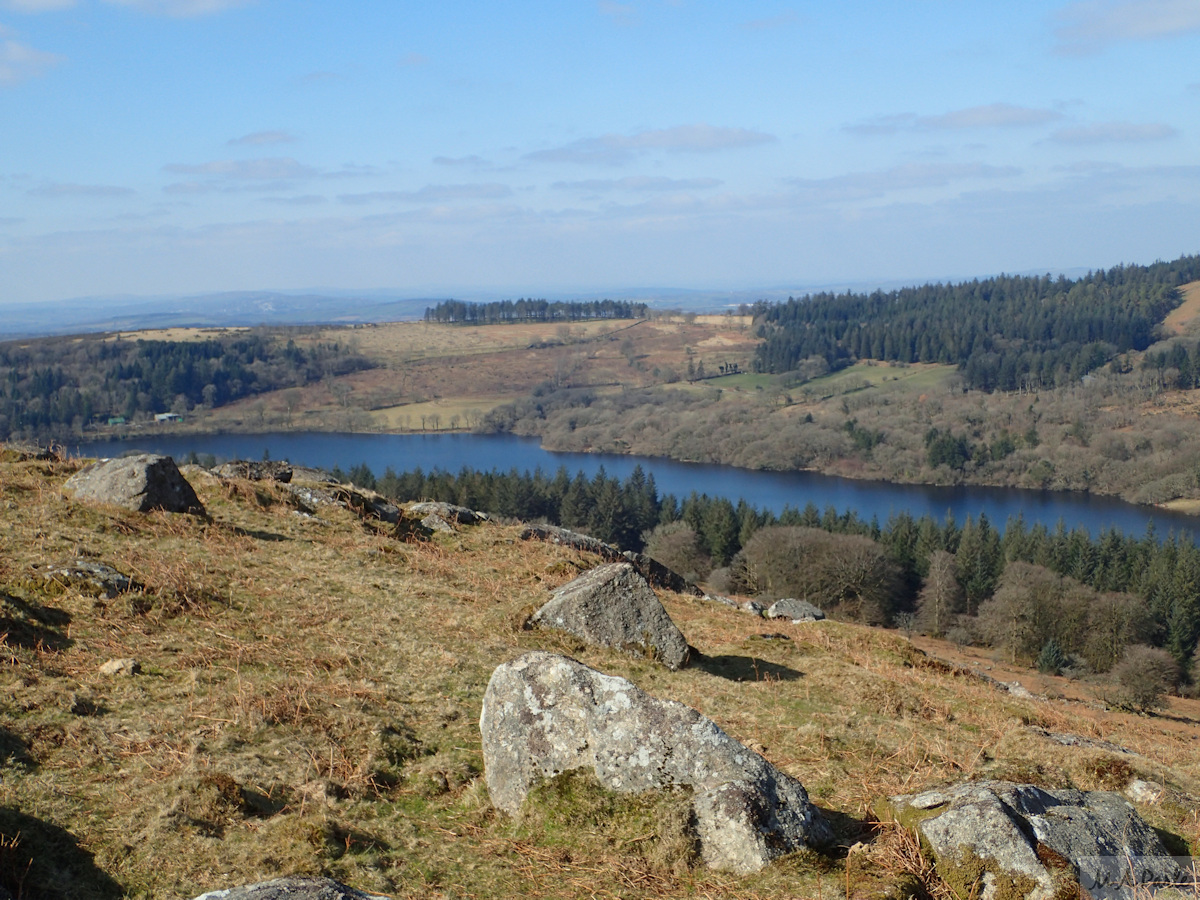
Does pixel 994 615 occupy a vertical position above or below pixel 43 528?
below

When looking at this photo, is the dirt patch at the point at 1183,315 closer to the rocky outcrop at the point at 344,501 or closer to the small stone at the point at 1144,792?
the rocky outcrop at the point at 344,501

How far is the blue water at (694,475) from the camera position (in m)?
106

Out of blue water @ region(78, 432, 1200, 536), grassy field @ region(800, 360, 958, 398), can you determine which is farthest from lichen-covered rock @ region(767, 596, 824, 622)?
grassy field @ region(800, 360, 958, 398)

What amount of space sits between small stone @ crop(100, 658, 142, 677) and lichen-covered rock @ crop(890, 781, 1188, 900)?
22.9ft

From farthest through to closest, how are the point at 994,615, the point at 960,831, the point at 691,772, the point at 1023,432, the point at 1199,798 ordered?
the point at 1023,432, the point at 994,615, the point at 1199,798, the point at 691,772, the point at 960,831

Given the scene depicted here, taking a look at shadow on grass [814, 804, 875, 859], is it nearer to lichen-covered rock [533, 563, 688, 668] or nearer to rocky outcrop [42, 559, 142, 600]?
lichen-covered rock [533, 563, 688, 668]

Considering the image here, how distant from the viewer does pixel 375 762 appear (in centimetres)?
710

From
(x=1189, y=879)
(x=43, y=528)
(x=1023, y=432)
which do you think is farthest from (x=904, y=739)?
(x=1023, y=432)

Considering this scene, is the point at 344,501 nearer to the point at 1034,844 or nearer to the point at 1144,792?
the point at 1144,792

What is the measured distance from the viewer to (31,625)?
8.53m

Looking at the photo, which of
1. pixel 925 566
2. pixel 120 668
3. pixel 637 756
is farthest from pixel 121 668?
pixel 925 566

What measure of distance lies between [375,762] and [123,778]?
186 cm

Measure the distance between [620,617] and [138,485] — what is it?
26.5ft

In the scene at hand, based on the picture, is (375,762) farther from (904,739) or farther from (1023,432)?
(1023,432)
